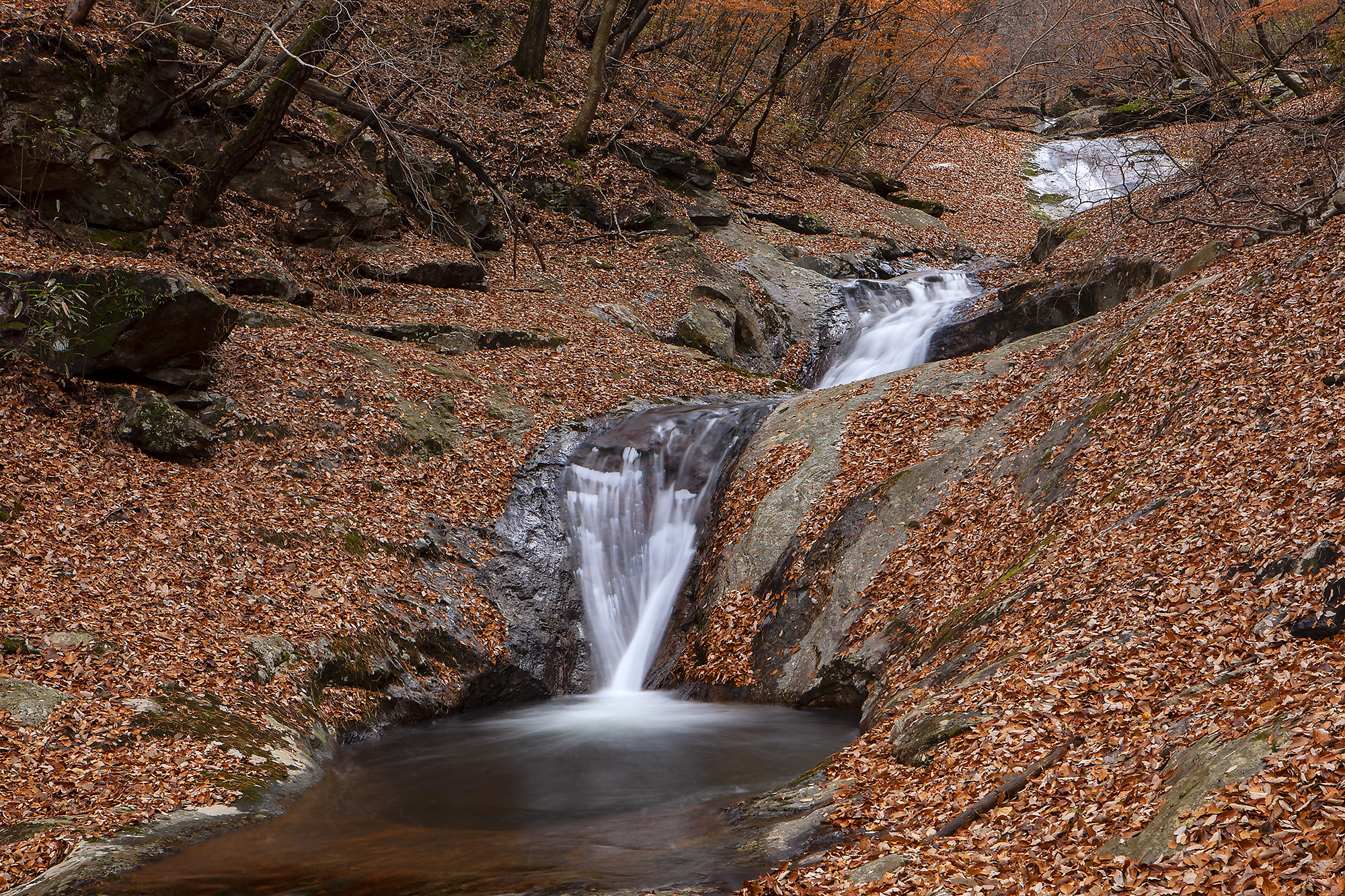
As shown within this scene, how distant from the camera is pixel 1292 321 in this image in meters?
8.24

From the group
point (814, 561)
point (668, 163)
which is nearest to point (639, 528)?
point (814, 561)

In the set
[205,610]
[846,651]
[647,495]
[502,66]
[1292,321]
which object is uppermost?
[502,66]

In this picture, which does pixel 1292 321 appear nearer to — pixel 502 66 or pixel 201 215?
pixel 201 215

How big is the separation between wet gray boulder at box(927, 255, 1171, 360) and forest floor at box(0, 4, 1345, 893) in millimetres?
770

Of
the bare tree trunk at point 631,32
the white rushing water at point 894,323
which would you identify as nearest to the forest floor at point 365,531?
the white rushing water at point 894,323

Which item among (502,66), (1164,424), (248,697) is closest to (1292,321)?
(1164,424)

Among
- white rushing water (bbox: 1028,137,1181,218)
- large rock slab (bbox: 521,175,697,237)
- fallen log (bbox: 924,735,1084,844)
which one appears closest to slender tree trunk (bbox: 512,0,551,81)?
large rock slab (bbox: 521,175,697,237)

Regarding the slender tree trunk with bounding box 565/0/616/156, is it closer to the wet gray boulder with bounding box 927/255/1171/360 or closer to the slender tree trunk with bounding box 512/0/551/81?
the slender tree trunk with bounding box 512/0/551/81

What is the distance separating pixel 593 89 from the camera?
21.2 meters

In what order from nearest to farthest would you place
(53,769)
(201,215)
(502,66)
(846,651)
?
(53,769) → (846,651) → (201,215) → (502,66)

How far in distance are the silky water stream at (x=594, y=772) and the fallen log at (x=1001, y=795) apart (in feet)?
3.80

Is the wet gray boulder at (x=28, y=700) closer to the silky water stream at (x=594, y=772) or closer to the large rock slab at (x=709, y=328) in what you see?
the silky water stream at (x=594, y=772)

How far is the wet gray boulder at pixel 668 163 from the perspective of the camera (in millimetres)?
22672

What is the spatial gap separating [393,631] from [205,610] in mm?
1907
